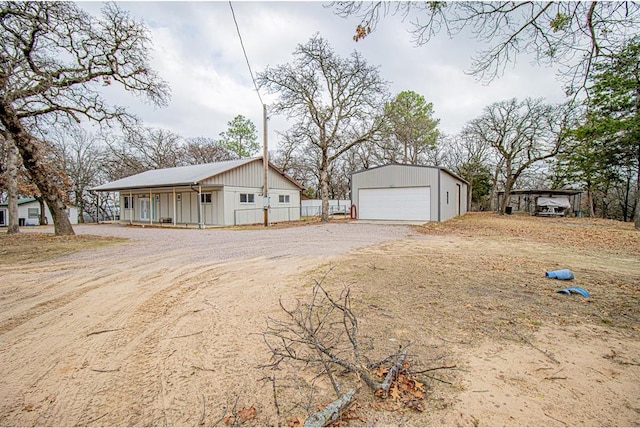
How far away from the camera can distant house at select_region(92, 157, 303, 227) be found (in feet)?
56.7

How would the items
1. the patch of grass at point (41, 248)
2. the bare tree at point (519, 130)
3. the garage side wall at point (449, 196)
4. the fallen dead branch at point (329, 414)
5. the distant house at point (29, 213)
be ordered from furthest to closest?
the distant house at point (29, 213), the bare tree at point (519, 130), the garage side wall at point (449, 196), the patch of grass at point (41, 248), the fallen dead branch at point (329, 414)

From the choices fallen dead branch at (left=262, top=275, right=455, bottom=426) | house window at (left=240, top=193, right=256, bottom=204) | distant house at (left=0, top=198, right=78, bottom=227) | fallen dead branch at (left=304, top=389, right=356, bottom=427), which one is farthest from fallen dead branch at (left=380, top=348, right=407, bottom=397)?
distant house at (left=0, top=198, right=78, bottom=227)

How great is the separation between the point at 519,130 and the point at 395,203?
1212 centimetres

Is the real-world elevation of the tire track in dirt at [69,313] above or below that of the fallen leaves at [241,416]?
above

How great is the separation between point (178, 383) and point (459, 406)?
1962mm

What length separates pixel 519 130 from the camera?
22.2 m

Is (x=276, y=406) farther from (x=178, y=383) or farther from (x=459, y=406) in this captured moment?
(x=459, y=406)

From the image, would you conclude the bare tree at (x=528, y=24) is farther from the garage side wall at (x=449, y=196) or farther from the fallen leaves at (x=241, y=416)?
the garage side wall at (x=449, y=196)

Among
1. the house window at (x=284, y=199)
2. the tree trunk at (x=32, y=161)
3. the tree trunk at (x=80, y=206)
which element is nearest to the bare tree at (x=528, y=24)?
the tree trunk at (x=32, y=161)

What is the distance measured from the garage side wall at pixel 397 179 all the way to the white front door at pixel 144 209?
562 inches

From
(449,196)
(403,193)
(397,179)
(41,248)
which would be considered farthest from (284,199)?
(41,248)

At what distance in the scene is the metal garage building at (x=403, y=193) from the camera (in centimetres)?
1731

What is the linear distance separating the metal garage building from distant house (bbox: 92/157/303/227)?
5.22 metres

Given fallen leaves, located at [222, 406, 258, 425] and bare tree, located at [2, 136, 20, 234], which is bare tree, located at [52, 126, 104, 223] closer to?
bare tree, located at [2, 136, 20, 234]
